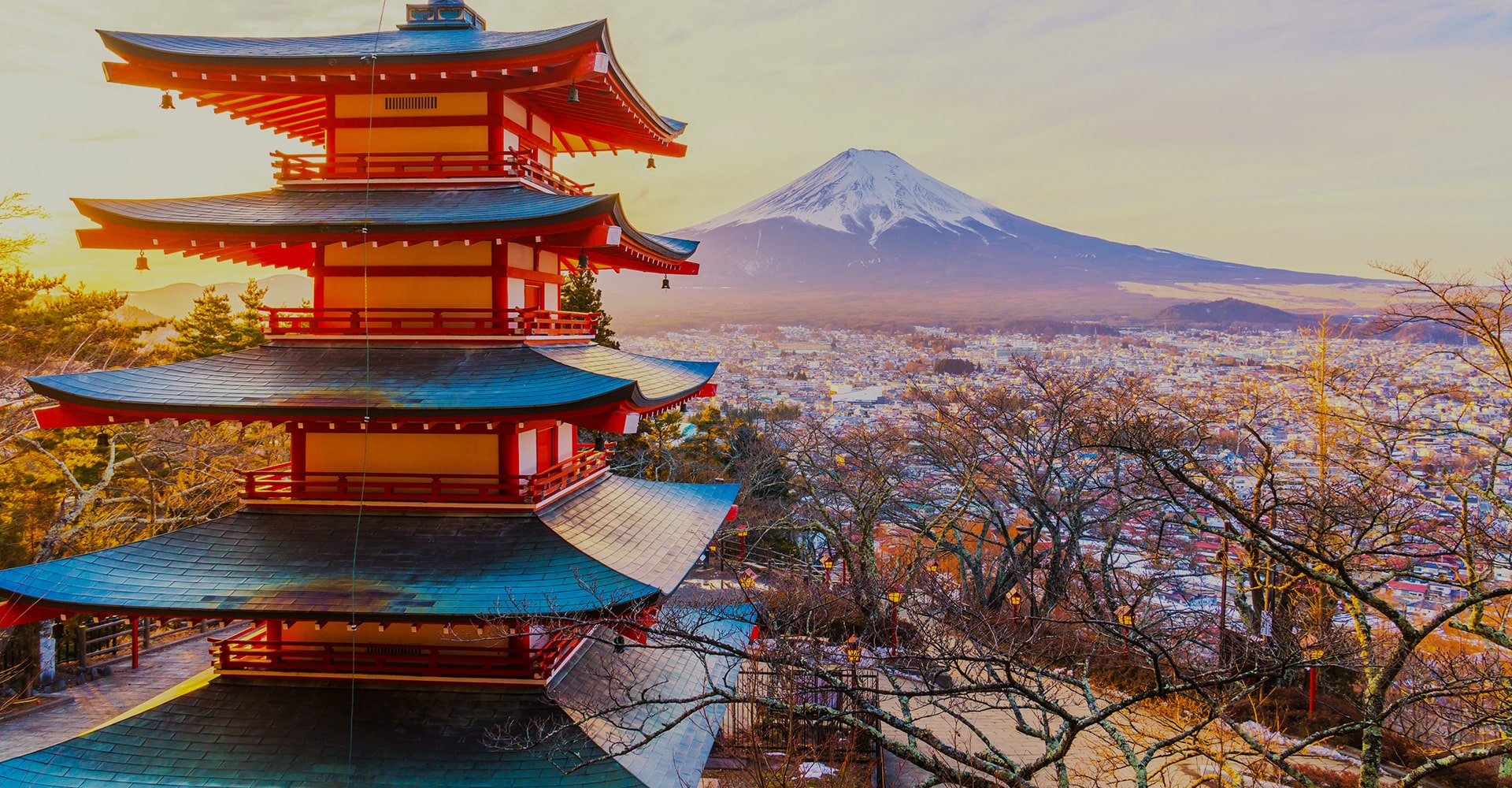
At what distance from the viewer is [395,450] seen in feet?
29.0

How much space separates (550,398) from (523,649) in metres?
2.77

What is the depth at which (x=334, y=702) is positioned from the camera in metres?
7.88

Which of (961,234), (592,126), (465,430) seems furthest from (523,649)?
(961,234)

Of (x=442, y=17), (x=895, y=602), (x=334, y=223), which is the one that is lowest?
(x=895, y=602)

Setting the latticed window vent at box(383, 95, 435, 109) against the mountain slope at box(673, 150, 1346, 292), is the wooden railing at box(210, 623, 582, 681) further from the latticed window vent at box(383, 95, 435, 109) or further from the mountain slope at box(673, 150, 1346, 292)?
the mountain slope at box(673, 150, 1346, 292)

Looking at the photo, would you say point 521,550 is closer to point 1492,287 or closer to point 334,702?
point 334,702

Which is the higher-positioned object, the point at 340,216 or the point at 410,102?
the point at 410,102

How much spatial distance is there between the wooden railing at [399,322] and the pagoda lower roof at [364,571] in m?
2.19

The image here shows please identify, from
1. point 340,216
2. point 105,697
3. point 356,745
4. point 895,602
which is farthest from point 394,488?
point 105,697

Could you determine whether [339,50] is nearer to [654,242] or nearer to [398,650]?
[654,242]

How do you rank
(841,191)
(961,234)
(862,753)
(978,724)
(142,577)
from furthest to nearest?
(841,191) → (961,234) → (978,724) → (862,753) → (142,577)

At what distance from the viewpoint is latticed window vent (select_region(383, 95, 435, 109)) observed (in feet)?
30.5

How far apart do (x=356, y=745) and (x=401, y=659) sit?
105 cm

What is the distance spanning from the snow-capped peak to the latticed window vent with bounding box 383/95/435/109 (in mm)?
122156
